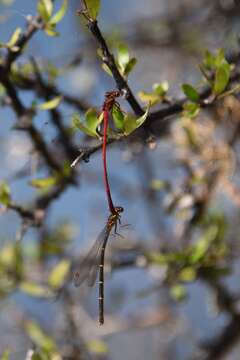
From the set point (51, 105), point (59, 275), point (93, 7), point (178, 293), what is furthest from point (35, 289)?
point (93, 7)

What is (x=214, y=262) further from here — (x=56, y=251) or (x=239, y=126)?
(x=56, y=251)

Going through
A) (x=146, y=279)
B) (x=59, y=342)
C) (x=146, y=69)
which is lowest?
(x=59, y=342)

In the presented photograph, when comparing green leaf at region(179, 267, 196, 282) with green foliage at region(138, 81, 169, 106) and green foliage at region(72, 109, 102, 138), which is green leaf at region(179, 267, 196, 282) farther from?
green foliage at region(72, 109, 102, 138)

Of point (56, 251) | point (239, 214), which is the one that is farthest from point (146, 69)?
point (56, 251)

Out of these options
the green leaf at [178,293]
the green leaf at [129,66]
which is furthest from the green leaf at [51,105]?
the green leaf at [178,293]

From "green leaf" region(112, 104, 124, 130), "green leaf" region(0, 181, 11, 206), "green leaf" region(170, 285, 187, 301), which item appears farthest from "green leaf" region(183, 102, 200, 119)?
"green leaf" region(170, 285, 187, 301)

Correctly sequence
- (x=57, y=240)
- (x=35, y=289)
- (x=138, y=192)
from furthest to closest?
(x=138, y=192) < (x=57, y=240) < (x=35, y=289)

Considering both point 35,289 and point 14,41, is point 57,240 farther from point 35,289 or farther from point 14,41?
point 14,41
